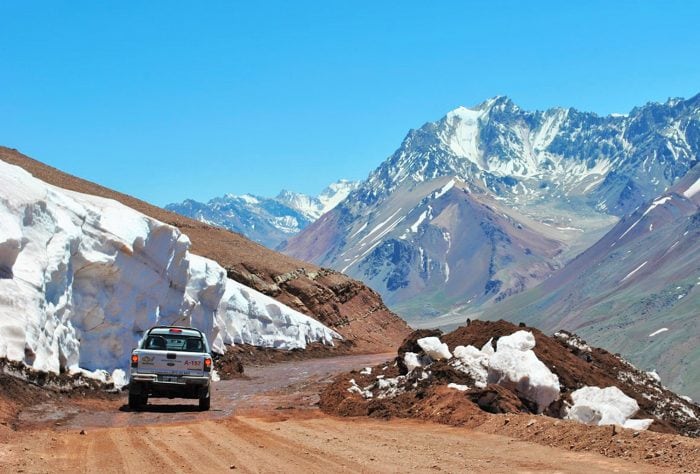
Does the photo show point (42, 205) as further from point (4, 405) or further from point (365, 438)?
point (365, 438)

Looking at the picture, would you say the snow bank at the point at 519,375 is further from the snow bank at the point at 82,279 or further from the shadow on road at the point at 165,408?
the snow bank at the point at 82,279

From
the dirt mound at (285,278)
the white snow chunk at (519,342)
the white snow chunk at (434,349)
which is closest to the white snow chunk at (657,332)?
the dirt mound at (285,278)

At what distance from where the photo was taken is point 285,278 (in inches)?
2692

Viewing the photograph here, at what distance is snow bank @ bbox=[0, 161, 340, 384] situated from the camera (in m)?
20.4

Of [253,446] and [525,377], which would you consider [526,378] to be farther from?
[253,446]

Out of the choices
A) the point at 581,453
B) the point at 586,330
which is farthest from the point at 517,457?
the point at 586,330

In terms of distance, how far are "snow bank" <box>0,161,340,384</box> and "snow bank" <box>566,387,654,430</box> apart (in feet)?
42.1

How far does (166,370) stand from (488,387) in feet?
24.0

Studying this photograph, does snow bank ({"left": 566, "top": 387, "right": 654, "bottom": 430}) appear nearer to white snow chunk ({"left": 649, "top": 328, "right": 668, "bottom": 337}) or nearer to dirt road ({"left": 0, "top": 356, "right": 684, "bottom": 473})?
dirt road ({"left": 0, "top": 356, "right": 684, "bottom": 473})

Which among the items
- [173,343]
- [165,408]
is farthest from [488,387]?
[165,408]

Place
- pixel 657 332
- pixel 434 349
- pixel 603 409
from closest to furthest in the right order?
pixel 603 409
pixel 434 349
pixel 657 332

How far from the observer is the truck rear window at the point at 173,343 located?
782 inches

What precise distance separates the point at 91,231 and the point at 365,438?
15066 millimetres

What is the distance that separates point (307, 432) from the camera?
15914 millimetres
